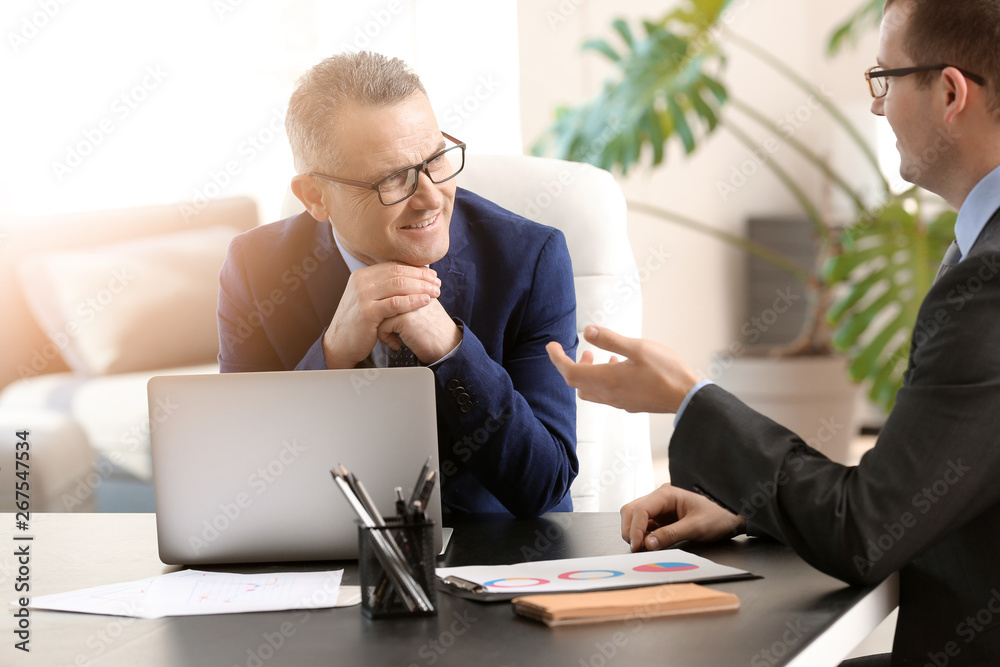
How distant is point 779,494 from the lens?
85 centimetres

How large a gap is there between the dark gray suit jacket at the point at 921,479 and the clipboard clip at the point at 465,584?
0.22 meters

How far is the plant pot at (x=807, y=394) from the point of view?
11.9 feet

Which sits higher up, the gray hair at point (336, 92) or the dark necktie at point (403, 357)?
the gray hair at point (336, 92)

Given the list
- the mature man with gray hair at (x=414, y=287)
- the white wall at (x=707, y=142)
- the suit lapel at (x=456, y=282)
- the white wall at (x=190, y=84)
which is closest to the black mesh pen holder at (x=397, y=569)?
the mature man with gray hair at (x=414, y=287)

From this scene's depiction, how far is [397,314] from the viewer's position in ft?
4.07

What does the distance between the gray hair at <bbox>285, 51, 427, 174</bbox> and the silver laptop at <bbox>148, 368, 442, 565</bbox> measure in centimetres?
53

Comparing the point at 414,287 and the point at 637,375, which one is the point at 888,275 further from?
the point at 637,375

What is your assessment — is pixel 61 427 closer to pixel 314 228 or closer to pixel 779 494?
pixel 314 228

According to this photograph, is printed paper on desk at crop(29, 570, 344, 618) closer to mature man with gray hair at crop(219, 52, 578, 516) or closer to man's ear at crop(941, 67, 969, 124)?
mature man with gray hair at crop(219, 52, 578, 516)

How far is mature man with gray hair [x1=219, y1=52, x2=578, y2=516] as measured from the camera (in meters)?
1.25

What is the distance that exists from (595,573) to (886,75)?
0.57 m

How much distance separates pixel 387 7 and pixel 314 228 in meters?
2.27

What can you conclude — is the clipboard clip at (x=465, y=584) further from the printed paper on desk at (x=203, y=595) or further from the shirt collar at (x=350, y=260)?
the shirt collar at (x=350, y=260)

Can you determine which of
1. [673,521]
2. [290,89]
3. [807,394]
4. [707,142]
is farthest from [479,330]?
[707,142]
